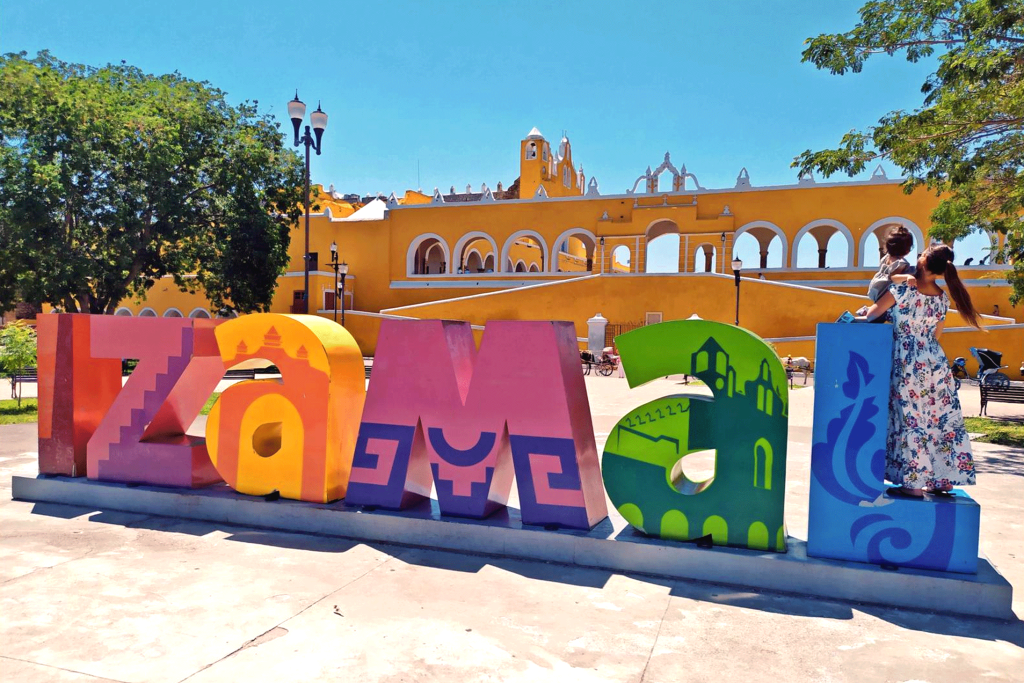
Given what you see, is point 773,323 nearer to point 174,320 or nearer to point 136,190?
point 136,190

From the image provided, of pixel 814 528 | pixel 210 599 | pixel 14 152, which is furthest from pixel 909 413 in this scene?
pixel 14 152

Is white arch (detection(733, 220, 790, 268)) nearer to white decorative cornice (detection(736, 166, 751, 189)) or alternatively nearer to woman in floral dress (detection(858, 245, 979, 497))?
white decorative cornice (detection(736, 166, 751, 189))

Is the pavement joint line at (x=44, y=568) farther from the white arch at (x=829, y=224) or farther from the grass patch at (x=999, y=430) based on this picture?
the white arch at (x=829, y=224)

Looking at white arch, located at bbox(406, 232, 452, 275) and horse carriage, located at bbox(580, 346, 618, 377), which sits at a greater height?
white arch, located at bbox(406, 232, 452, 275)

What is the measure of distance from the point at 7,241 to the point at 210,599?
18306 mm

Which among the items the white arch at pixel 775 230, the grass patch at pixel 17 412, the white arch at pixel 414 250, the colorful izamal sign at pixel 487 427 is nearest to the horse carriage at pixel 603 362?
the white arch at pixel 775 230

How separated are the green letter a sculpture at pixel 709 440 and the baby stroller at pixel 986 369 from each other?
8.99 m

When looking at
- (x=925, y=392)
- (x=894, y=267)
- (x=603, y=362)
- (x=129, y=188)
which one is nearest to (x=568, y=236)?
(x=603, y=362)

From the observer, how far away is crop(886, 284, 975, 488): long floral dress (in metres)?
4.11

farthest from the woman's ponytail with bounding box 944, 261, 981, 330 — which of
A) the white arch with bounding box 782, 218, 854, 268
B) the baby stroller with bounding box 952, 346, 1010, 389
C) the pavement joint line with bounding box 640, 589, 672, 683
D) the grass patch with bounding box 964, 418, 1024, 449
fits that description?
the white arch with bounding box 782, 218, 854, 268

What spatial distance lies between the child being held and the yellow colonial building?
22.9 metres

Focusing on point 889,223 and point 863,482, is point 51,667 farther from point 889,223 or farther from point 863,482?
point 889,223

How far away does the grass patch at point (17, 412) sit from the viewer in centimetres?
1147

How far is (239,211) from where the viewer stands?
2206 cm
